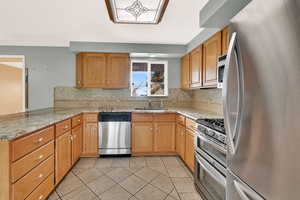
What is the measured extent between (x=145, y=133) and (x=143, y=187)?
3.71ft

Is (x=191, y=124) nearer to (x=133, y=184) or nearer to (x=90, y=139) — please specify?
(x=133, y=184)

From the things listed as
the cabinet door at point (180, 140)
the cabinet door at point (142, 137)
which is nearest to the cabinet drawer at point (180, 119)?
the cabinet door at point (180, 140)

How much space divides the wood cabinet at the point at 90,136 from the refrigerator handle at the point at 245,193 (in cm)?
259

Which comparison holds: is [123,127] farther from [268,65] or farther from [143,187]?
[268,65]

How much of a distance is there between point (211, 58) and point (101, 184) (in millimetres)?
2286

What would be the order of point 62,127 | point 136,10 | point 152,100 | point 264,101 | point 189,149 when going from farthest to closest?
point 152,100, point 189,149, point 62,127, point 136,10, point 264,101

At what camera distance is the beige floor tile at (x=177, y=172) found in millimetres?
2457

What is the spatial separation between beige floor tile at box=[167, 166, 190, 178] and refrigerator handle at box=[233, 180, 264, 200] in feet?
5.14

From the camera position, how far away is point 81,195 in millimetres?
1968

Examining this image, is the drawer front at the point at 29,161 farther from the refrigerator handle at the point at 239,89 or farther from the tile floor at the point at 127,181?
the refrigerator handle at the point at 239,89

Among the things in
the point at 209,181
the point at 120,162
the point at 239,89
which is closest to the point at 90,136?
the point at 120,162

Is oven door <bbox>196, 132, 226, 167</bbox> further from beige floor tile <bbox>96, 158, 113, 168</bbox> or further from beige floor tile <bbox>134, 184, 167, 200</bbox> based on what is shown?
beige floor tile <bbox>96, 158, 113, 168</bbox>

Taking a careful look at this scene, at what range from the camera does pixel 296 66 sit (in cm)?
61

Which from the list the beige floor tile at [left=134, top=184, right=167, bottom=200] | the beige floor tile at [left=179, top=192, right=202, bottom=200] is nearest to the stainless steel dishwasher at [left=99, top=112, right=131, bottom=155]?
the beige floor tile at [left=134, top=184, right=167, bottom=200]
